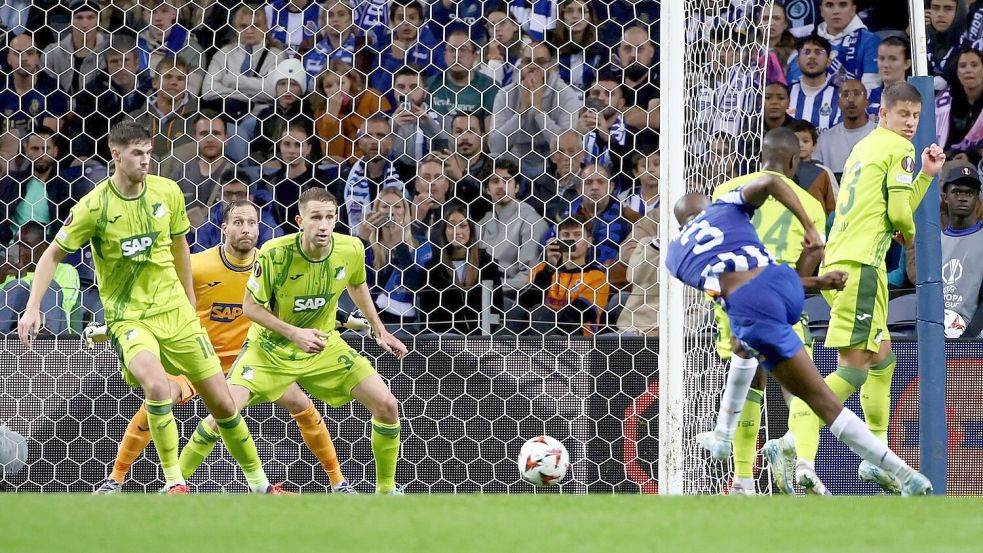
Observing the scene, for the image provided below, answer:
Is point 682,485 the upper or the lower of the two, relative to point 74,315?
lower

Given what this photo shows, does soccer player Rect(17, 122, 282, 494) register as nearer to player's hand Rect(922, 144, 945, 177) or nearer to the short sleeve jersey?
the short sleeve jersey

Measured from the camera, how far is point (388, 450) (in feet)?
22.8

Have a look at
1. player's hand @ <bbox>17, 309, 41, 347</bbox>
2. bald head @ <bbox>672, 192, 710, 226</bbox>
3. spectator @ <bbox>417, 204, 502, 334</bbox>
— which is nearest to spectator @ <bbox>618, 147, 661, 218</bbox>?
spectator @ <bbox>417, 204, 502, 334</bbox>

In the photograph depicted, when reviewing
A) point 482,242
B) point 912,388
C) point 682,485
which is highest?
point 482,242

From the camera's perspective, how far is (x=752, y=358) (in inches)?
235

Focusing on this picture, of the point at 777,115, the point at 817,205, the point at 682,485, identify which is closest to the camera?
the point at 817,205

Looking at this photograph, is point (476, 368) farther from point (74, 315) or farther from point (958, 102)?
point (958, 102)

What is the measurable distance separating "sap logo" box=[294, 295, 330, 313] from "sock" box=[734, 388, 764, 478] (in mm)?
2210

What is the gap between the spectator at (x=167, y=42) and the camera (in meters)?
9.57

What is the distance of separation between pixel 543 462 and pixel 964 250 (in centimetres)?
369

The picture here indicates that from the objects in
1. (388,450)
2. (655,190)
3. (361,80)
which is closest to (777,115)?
(655,190)

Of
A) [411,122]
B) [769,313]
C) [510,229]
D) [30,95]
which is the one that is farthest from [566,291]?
[30,95]

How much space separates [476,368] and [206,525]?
4079 millimetres

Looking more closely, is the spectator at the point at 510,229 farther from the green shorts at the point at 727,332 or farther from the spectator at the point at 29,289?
the spectator at the point at 29,289
